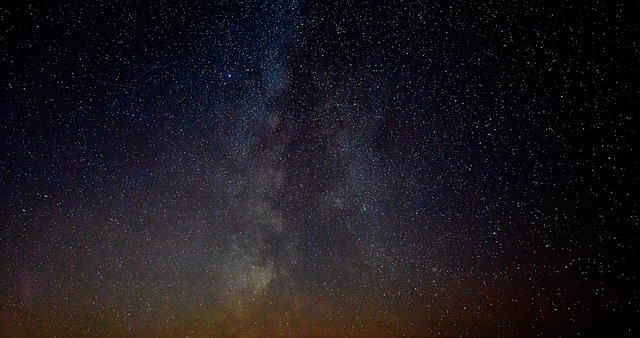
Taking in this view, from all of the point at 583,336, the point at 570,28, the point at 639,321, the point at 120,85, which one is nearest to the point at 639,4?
the point at 570,28

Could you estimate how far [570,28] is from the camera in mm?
2957

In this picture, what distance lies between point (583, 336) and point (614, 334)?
65.6 inches

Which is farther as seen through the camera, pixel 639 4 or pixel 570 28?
pixel 570 28

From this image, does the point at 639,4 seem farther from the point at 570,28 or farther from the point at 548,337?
the point at 548,337

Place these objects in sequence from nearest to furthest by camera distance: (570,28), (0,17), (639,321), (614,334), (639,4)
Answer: (639,4), (0,17), (570,28), (639,321), (614,334)

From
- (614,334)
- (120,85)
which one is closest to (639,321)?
(614,334)

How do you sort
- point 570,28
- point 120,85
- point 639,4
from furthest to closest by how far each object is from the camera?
point 120,85, point 570,28, point 639,4

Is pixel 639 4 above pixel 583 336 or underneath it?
underneath

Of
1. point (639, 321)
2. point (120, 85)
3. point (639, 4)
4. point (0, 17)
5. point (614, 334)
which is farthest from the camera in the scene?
point (614, 334)

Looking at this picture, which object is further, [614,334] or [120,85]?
[614,334]

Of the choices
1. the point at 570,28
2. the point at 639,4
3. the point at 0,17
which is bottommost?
the point at 639,4

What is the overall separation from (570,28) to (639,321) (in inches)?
975

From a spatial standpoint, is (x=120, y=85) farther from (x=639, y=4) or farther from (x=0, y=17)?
→ (x=639, y=4)

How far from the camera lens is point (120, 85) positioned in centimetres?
349
